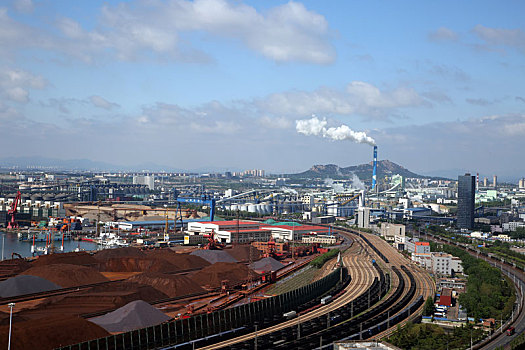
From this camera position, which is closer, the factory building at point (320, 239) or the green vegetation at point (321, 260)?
the green vegetation at point (321, 260)

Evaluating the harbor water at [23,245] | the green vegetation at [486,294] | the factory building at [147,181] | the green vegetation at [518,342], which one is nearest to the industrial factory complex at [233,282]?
the harbor water at [23,245]

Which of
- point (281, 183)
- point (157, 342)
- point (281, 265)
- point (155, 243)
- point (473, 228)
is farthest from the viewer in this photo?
point (281, 183)

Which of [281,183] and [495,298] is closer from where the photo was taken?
[495,298]

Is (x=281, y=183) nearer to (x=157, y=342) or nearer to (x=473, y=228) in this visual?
(x=473, y=228)

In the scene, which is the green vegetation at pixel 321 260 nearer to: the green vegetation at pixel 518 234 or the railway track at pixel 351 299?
the railway track at pixel 351 299

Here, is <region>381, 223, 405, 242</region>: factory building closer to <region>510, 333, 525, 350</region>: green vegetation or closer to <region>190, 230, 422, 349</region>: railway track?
<region>190, 230, 422, 349</region>: railway track

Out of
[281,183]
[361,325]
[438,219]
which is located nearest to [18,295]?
[361,325]

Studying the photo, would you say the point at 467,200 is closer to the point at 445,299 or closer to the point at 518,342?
the point at 445,299
